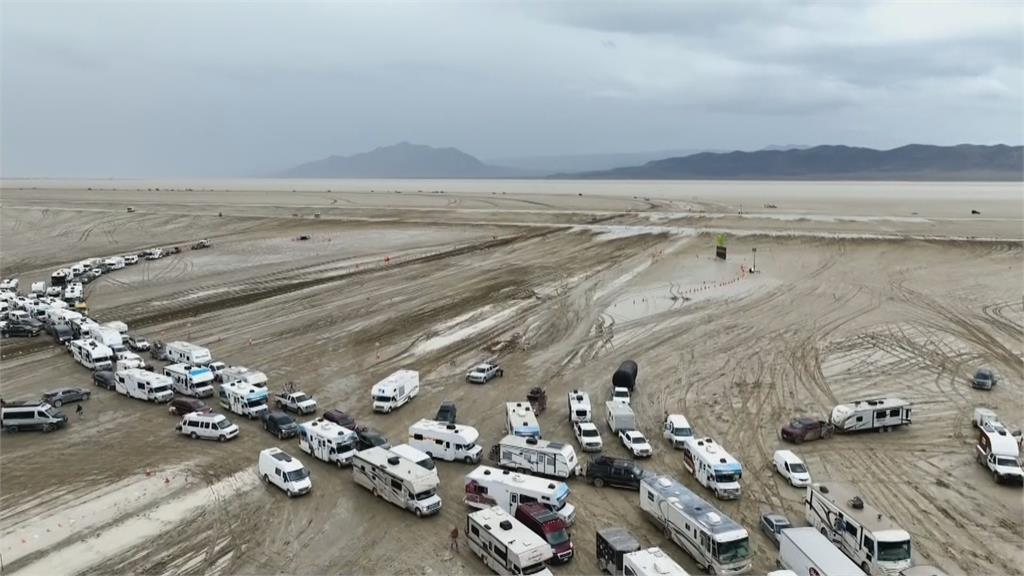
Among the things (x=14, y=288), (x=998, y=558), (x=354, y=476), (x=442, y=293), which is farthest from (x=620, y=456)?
(x=14, y=288)

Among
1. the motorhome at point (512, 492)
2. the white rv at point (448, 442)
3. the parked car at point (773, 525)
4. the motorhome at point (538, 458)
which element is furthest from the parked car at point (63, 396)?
the parked car at point (773, 525)

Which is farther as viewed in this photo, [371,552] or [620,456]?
[620,456]

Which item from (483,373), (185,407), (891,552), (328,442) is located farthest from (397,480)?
(891,552)

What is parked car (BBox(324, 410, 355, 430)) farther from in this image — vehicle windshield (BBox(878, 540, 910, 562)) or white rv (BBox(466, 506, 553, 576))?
vehicle windshield (BBox(878, 540, 910, 562))

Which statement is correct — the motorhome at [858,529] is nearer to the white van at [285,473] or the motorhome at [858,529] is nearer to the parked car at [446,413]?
the parked car at [446,413]

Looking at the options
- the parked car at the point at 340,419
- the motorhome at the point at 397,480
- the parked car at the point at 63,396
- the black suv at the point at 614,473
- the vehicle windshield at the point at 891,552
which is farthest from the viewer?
the parked car at the point at 63,396

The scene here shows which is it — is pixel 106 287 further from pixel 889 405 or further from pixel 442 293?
pixel 889 405
